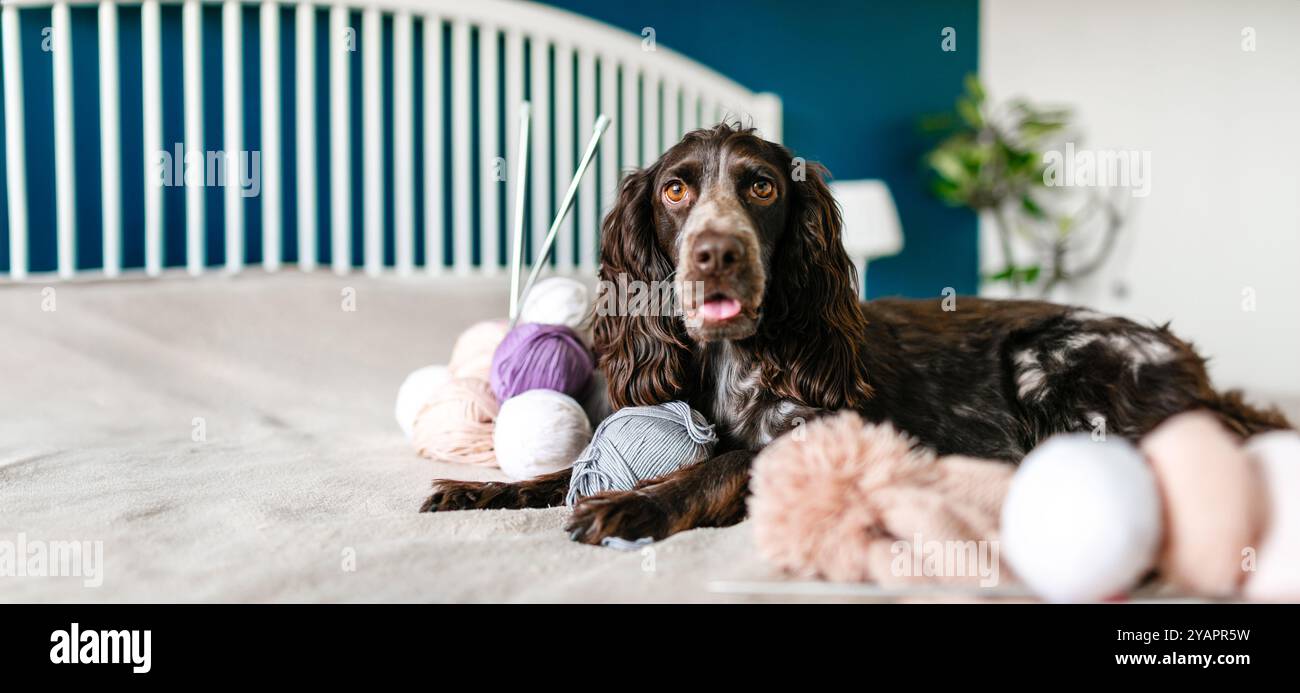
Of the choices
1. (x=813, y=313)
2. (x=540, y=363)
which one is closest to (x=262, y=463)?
(x=540, y=363)

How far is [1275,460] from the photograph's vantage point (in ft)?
3.03

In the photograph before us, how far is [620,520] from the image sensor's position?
4.36 feet

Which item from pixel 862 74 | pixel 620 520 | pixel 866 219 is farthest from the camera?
pixel 862 74

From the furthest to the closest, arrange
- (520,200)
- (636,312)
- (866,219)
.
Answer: (866,219) < (520,200) < (636,312)

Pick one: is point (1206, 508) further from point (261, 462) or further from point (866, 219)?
point (866, 219)

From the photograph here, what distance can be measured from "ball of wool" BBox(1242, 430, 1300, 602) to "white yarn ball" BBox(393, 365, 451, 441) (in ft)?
5.25

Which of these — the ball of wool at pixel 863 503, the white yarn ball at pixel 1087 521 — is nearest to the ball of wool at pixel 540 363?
the ball of wool at pixel 863 503

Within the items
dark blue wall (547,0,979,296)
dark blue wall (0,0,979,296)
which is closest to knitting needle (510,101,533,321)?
dark blue wall (0,0,979,296)

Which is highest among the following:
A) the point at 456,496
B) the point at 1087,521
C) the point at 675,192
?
the point at 675,192

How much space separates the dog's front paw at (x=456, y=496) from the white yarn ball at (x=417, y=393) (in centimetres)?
45

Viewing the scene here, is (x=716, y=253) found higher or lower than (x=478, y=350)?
higher

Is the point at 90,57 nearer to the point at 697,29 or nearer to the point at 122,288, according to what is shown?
the point at 122,288

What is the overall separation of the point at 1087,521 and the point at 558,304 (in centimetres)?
135

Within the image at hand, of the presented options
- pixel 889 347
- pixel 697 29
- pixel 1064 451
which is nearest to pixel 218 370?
pixel 889 347
